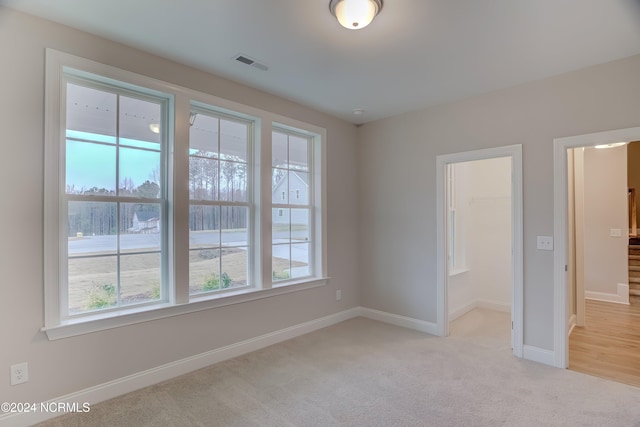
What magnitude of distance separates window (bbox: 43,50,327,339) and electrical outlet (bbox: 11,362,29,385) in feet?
0.68

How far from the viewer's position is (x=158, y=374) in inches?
102

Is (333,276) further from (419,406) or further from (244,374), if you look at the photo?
(419,406)

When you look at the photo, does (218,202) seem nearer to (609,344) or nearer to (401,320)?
(401,320)

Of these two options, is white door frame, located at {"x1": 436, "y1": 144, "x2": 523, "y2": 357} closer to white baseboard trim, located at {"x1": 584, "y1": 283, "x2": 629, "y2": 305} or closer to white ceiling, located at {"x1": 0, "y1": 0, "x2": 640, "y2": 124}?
white ceiling, located at {"x1": 0, "y1": 0, "x2": 640, "y2": 124}

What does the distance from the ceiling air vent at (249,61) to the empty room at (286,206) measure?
0.07 ft

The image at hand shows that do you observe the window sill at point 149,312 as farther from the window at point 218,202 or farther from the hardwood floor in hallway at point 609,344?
the hardwood floor in hallway at point 609,344

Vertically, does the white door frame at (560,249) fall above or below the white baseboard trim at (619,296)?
above

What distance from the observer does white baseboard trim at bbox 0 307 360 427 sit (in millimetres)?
2064

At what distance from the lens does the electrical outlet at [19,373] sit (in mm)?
2016

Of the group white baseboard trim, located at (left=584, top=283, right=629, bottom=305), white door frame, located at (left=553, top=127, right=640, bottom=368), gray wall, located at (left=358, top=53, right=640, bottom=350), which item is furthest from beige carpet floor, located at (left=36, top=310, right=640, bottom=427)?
white baseboard trim, located at (left=584, top=283, right=629, bottom=305)

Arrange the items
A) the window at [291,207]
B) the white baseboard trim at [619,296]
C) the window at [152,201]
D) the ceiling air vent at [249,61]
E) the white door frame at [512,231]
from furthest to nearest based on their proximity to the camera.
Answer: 1. the white baseboard trim at [619,296]
2. the window at [291,207]
3. the white door frame at [512,231]
4. the ceiling air vent at [249,61]
5. the window at [152,201]

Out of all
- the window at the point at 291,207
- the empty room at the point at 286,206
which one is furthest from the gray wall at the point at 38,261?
the window at the point at 291,207

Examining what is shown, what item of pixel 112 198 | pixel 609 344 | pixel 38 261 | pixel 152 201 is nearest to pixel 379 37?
pixel 152 201

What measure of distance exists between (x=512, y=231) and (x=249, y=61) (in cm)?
298
